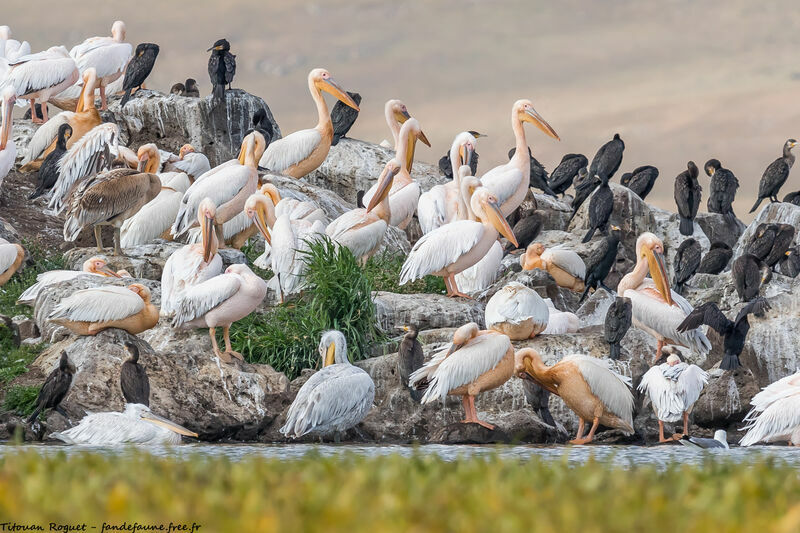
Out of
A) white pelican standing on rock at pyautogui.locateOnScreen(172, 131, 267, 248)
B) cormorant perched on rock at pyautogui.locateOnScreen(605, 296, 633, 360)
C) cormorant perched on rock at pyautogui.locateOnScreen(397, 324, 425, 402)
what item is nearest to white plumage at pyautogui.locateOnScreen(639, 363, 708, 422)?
cormorant perched on rock at pyautogui.locateOnScreen(605, 296, 633, 360)

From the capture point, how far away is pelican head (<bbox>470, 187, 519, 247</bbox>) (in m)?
12.8

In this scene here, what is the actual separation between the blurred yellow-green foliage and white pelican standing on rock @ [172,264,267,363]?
5895 millimetres

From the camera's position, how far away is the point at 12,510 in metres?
3.43

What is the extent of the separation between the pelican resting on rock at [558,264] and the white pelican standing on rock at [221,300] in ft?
15.2

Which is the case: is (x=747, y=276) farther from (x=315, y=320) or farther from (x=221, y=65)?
(x=221, y=65)

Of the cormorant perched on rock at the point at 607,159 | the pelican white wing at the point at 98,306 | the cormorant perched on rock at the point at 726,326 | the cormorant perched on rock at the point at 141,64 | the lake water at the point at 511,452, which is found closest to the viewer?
the lake water at the point at 511,452

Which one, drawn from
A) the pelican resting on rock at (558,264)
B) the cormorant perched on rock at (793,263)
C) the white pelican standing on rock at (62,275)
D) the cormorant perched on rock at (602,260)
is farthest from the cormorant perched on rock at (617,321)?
the cormorant perched on rock at (793,263)

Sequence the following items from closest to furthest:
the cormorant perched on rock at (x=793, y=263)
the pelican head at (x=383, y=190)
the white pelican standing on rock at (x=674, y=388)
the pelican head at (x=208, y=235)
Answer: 1. the white pelican standing on rock at (x=674, y=388)
2. the pelican head at (x=208, y=235)
3. the pelican head at (x=383, y=190)
4. the cormorant perched on rock at (x=793, y=263)

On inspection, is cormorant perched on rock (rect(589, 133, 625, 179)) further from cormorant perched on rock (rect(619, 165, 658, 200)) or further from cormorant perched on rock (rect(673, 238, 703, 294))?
cormorant perched on rock (rect(673, 238, 703, 294))

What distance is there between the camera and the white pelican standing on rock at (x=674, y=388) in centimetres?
981

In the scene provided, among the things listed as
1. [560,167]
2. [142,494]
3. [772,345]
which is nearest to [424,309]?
[772,345]

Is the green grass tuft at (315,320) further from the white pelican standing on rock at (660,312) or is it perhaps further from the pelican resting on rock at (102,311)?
the white pelican standing on rock at (660,312)

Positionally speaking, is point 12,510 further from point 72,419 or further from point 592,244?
point 592,244

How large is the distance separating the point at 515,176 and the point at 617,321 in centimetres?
452
